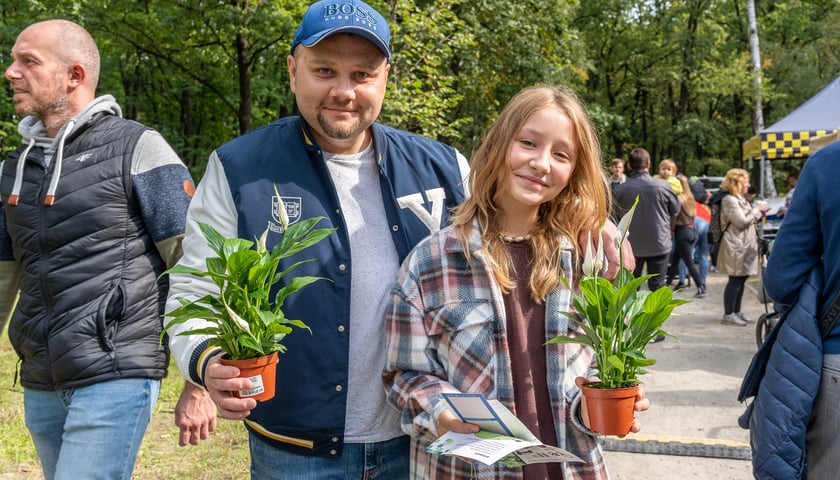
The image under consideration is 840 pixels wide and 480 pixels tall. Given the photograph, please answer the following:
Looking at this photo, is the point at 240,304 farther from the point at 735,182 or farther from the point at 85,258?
the point at 735,182

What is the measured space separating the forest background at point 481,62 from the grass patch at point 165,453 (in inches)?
215

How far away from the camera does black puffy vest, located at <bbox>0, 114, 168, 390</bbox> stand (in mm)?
2484

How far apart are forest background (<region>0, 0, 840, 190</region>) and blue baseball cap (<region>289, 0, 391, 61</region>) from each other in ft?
24.2

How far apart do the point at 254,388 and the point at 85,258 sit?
1.19 metres

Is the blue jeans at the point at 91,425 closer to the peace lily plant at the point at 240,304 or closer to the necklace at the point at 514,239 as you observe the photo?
the peace lily plant at the point at 240,304

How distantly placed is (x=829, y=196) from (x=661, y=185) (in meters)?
6.57

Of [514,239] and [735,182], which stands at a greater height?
[735,182]

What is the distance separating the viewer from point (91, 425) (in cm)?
241

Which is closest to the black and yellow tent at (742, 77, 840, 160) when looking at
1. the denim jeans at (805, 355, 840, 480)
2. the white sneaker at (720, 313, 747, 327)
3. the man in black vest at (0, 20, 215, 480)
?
the white sneaker at (720, 313, 747, 327)

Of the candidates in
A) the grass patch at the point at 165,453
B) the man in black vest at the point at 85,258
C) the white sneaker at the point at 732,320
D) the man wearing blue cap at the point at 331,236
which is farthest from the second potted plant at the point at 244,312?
the white sneaker at the point at 732,320

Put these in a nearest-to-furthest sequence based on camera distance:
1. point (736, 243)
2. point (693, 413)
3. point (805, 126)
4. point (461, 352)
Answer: point (461, 352)
point (693, 413)
point (736, 243)
point (805, 126)

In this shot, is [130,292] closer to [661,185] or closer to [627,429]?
[627,429]

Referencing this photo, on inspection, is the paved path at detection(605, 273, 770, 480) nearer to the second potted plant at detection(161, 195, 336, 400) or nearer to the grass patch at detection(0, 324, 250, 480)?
the grass patch at detection(0, 324, 250, 480)

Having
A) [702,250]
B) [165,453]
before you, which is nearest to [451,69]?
[702,250]
